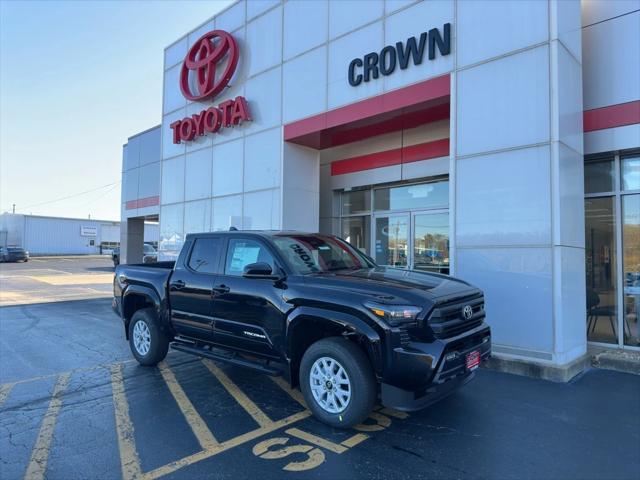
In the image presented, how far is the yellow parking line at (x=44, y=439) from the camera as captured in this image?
11.3 ft

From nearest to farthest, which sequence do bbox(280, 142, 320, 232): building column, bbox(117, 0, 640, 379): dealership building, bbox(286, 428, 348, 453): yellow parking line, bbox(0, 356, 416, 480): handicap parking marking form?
1. bbox(0, 356, 416, 480): handicap parking marking
2. bbox(286, 428, 348, 453): yellow parking line
3. bbox(117, 0, 640, 379): dealership building
4. bbox(280, 142, 320, 232): building column

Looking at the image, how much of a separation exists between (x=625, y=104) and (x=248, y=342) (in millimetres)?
6803

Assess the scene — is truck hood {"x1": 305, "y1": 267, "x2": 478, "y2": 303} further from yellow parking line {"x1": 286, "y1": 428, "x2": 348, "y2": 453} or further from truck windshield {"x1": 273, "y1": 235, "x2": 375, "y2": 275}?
yellow parking line {"x1": 286, "y1": 428, "x2": 348, "y2": 453}

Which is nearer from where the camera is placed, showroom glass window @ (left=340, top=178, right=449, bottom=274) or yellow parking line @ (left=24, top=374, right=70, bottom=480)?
yellow parking line @ (left=24, top=374, right=70, bottom=480)

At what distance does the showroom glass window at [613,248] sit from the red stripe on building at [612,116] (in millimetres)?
557

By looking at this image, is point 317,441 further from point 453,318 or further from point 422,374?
point 453,318

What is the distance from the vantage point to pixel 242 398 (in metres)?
5.02

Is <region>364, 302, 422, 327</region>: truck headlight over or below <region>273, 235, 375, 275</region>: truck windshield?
below

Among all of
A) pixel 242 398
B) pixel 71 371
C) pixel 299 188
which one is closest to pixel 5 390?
pixel 71 371

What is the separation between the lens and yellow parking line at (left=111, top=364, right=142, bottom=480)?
344 centimetres

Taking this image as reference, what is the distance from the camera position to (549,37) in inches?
251

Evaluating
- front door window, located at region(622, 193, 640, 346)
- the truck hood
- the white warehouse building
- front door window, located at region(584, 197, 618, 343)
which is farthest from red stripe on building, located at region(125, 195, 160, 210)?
the white warehouse building

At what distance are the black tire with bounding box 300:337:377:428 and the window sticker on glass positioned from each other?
4.84 ft

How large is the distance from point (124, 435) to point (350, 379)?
215 cm
